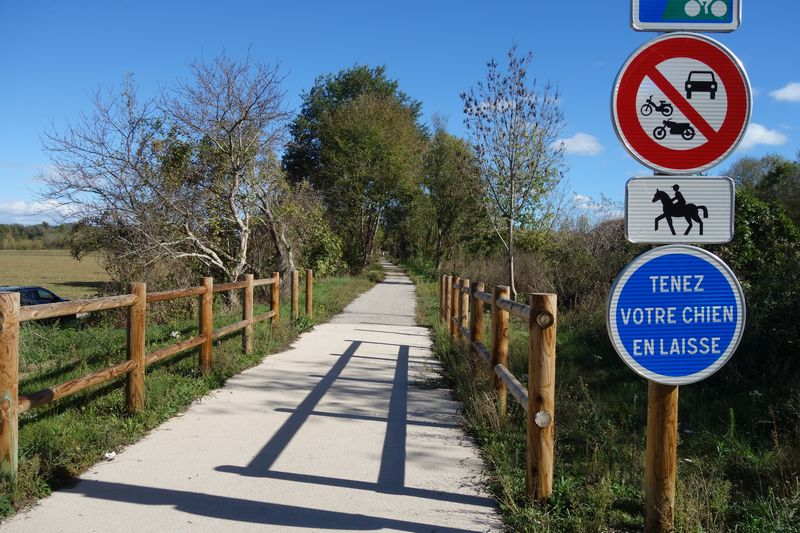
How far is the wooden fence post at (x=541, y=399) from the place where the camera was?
4.11 m

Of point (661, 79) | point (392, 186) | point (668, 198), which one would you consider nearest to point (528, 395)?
point (668, 198)

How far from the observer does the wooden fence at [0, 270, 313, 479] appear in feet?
13.7

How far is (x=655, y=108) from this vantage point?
3088 millimetres

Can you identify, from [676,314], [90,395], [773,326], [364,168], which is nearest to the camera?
[676,314]

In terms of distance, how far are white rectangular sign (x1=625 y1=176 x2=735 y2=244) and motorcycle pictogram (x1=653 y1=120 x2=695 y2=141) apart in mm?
200

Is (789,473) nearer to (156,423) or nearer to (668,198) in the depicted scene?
(668,198)

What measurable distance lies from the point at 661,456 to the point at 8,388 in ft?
12.8

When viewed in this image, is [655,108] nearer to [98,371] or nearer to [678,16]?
[678,16]

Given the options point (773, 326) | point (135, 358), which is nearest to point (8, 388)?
point (135, 358)

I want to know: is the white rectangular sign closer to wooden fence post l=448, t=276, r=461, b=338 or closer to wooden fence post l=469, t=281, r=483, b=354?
wooden fence post l=469, t=281, r=483, b=354

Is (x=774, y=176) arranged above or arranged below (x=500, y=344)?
above

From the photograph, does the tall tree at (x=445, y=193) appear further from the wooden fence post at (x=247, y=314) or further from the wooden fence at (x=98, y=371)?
the wooden fence at (x=98, y=371)

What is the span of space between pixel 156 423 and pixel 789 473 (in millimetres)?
5114

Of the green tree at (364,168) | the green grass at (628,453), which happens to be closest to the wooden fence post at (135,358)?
the green grass at (628,453)
